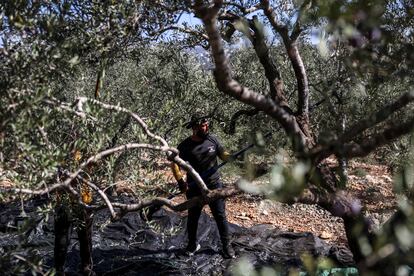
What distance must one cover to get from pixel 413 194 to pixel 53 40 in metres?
2.19

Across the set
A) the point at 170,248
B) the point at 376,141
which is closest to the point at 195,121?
the point at 170,248

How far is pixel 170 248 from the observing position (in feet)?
24.7

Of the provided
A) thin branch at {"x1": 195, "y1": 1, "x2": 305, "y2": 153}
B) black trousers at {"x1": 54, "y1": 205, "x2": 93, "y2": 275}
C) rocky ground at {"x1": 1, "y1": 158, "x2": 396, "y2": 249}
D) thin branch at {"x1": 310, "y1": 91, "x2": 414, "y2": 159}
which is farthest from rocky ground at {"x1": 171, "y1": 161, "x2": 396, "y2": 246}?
thin branch at {"x1": 310, "y1": 91, "x2": 414, "y2": 159}

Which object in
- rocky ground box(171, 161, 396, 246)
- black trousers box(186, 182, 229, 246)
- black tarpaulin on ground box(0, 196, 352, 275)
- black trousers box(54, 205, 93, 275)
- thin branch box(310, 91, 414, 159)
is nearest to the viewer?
thin branch box(310, 91, 414, 159)

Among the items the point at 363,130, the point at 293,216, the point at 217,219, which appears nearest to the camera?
the point at 363,130

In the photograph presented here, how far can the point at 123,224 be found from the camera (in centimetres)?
838

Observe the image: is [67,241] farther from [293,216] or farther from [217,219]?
[293,216]

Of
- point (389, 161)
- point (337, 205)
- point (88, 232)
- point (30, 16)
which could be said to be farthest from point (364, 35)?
point (389, 161)

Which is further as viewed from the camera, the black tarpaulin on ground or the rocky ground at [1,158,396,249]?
the rocky ground at [1,158,396,249]

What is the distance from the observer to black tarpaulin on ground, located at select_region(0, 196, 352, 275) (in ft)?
22.1

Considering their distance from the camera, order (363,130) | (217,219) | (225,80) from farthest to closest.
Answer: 1. (217,219)
2. (225,80)
3. (363,130)

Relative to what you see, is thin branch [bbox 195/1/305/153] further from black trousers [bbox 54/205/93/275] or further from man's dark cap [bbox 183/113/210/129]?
man's dark cap [bbox 183/113/210/129]

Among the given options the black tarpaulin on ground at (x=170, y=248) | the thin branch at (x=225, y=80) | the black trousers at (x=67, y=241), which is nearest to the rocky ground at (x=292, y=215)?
the black tarpaulin on ground at (x=170, y=248)

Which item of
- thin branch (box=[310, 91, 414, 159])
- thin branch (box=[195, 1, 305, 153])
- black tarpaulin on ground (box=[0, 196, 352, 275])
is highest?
black tarpaulin on ground (box=[0, 196, 352, 275])
